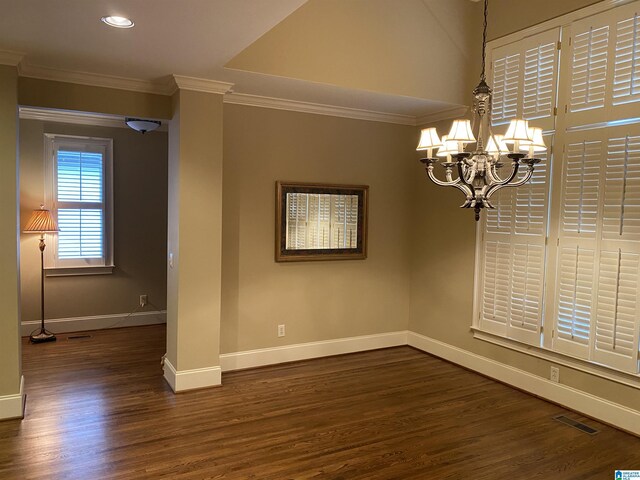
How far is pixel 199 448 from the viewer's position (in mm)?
3047

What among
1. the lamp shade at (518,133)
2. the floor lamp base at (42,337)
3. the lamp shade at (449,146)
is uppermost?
the lamp shade at (518,133)

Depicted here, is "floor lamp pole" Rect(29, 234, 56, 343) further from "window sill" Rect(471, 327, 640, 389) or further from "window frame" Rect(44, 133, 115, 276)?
"window sill" Rect(471, 327, 640, 389)

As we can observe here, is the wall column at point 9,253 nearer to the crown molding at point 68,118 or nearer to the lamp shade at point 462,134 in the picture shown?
the crown molding at point 68,118

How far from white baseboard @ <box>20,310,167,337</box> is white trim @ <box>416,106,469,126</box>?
410 centimetres

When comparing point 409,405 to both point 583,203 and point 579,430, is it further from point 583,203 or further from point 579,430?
point 583,203

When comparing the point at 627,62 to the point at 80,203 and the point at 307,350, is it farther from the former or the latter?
the point at 80,203

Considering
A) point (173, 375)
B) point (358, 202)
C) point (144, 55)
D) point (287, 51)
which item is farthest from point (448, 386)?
point (144, 55)

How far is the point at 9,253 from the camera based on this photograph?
3.34 meters

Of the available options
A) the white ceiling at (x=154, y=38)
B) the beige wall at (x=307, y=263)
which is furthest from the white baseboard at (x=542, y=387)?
the white ceiling at (x=154, y=38)

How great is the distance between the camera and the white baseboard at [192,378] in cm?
395

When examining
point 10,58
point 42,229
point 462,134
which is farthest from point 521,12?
point 42,229

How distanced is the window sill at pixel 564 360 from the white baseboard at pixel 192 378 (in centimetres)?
248

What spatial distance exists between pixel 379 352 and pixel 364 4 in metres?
3.45

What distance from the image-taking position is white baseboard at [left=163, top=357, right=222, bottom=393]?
13.0 ft
